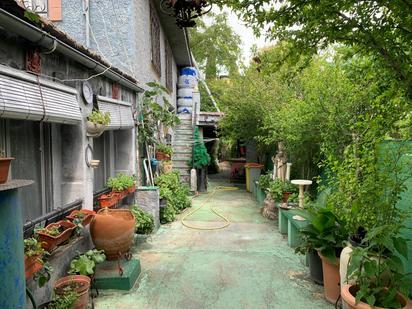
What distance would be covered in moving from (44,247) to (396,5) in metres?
3.51

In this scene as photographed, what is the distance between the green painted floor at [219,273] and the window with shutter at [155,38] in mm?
4455

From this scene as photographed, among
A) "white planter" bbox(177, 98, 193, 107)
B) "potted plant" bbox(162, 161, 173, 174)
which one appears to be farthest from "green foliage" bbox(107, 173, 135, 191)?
"white planter" bbox(177, 98, 193, 107)

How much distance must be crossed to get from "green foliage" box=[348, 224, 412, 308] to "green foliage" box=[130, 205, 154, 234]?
3.69 meters

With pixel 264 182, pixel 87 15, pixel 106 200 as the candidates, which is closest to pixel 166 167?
pixel 264 182

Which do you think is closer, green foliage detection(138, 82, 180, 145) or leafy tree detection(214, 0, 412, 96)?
leafy tree detection(214, 0, 412, 96)

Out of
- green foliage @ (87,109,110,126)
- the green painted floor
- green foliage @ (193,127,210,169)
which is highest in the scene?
green foliage @ (87,109,110,126)

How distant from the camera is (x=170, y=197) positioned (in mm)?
7797

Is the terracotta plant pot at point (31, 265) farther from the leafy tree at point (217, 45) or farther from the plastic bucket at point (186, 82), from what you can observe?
the leafy tree at point (217, 45)

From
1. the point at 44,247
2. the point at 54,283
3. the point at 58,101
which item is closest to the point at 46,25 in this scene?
the point at 58,101

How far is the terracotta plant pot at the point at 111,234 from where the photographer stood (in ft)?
13.6

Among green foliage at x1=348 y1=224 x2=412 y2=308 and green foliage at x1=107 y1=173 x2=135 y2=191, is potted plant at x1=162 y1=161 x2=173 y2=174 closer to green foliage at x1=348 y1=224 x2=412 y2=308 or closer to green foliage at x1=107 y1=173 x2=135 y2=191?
green foliage at x1=107 y1=173 x2=135 y2=191

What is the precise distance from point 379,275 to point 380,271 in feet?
0.12

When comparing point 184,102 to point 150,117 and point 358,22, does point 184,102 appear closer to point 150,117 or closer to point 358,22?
point 150,117

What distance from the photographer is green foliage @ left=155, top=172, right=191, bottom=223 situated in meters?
7.30
